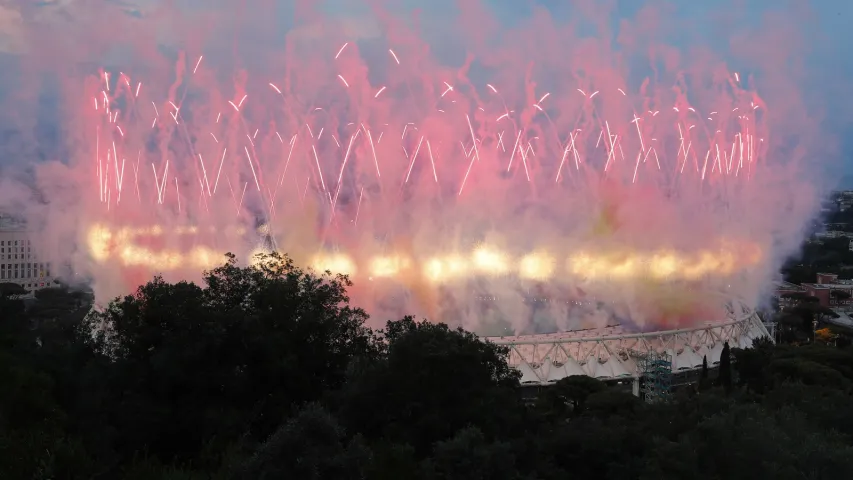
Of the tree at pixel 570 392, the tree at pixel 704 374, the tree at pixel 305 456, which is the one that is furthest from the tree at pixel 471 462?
the tree at pixel 704 374

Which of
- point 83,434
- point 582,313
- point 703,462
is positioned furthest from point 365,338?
point 582,313

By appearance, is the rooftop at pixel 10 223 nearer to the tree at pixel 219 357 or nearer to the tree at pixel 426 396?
the tree at pixel 219 357

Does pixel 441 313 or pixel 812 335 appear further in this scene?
pixel 812 335

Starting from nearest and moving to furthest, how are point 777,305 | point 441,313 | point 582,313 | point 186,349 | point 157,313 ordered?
point 186,349
point 157,313
point 441,313
point 582,313
point 777,305

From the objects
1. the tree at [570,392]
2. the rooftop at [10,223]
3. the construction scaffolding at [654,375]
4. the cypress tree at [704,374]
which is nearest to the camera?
the tree at [570,392]

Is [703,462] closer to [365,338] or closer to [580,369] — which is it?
[365,338]

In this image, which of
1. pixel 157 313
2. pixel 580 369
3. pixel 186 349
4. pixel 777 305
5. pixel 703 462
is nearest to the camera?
pixel 703 462

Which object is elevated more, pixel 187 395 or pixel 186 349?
pixel 186 349
